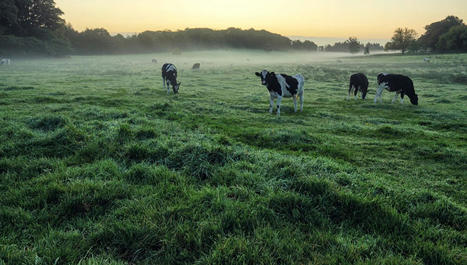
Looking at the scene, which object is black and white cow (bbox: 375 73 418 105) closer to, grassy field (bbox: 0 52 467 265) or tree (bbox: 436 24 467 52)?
grassy field (bbox: 0 52 467 265)

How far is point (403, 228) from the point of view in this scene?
128 inches

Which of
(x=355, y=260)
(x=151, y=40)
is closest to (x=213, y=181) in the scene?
(x=355, y=260)

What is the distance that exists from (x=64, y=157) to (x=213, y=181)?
3.57 m

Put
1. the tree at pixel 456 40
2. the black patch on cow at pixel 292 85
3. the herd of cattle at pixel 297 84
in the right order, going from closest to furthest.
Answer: the herd of cattle at pixel 297 84 < the black patch on cow at pixel 292 85 < the tree at pixel 456 40

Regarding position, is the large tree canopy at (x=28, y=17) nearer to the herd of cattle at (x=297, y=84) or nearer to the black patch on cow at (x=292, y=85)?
the herd of cattle at (x=297, y=84)

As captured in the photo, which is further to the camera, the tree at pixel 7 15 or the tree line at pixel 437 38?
the tree line at pixel 437 38

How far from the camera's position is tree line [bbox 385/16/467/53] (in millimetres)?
79062

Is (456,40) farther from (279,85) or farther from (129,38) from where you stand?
(129,38)

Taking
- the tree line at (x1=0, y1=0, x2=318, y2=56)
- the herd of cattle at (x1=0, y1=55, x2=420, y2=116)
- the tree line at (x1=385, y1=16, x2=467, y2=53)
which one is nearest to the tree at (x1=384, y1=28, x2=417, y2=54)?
the tree line at (x1=385, y1=16, x2=467, y2=53)

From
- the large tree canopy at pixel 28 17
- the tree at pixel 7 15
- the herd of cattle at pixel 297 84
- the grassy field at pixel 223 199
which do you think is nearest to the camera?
the grassy field at pixel 223 199

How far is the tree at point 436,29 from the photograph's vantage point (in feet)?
324

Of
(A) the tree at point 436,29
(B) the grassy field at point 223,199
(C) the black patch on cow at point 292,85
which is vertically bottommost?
(B) the grassy field at point 223,199

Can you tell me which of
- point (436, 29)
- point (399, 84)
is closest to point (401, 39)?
point (436, 29)

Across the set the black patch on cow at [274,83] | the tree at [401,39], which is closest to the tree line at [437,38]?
the tree at [401,39]
